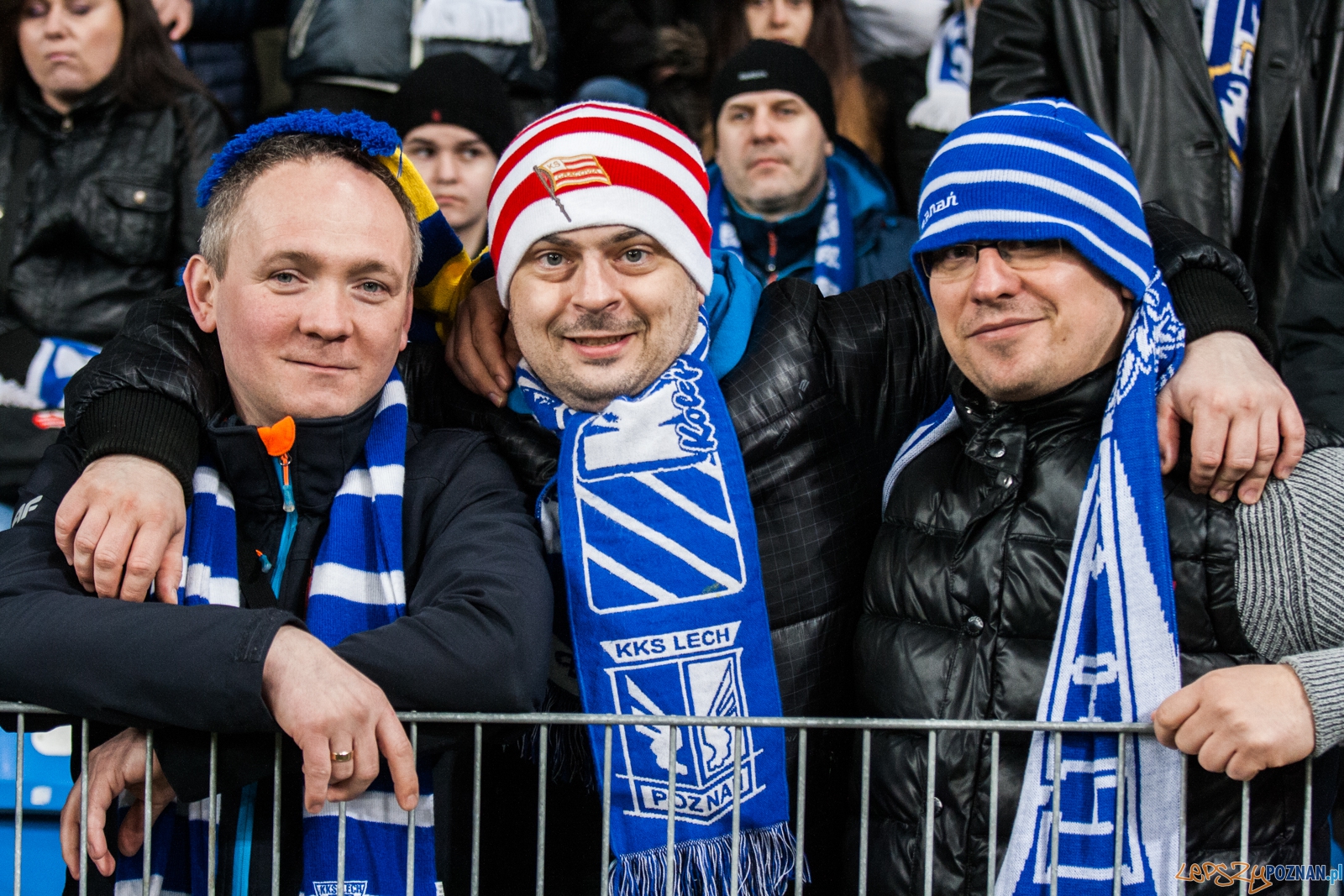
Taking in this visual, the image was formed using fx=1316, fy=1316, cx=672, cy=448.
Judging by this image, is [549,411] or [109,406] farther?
[549,411]

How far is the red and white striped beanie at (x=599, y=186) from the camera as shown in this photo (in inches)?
104

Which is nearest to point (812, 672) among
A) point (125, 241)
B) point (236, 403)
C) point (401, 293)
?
point (401, 293)

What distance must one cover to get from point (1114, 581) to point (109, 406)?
1.83 metres

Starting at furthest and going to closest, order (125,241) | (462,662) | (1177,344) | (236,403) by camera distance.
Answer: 1. (125,241)
2. (236,403)
3. (1177,344)
4. (462,662)

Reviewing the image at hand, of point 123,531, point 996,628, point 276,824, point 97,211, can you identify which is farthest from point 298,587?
point 97,211

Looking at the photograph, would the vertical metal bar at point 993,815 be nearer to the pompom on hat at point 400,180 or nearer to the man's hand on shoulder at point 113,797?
the man's hand on shoulder at point 113,797

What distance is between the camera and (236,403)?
2559 mm

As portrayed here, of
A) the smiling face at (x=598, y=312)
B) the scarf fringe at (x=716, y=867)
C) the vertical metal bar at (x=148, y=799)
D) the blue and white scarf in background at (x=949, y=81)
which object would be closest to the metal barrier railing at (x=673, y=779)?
the vertical metal bar at (x=148, y=799)

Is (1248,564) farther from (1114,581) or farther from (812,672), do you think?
(812,672)

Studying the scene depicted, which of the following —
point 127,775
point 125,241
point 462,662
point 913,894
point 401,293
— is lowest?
point 913,894

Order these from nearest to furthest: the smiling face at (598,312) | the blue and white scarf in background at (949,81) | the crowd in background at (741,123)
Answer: the smiling face at (598,312) < the crowd in background at (741,123) < the blue and white scarf in background at (949,81)

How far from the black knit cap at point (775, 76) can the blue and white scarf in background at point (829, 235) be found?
0.23m

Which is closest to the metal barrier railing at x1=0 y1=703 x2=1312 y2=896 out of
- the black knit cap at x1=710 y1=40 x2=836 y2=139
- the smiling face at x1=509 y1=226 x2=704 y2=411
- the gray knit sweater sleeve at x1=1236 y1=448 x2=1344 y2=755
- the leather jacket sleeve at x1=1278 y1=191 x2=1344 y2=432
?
the gray knit sweater sleeve at x1=1236 y1=448 x2=1344 y2=755

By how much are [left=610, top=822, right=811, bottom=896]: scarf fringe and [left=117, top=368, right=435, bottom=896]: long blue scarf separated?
40cm
